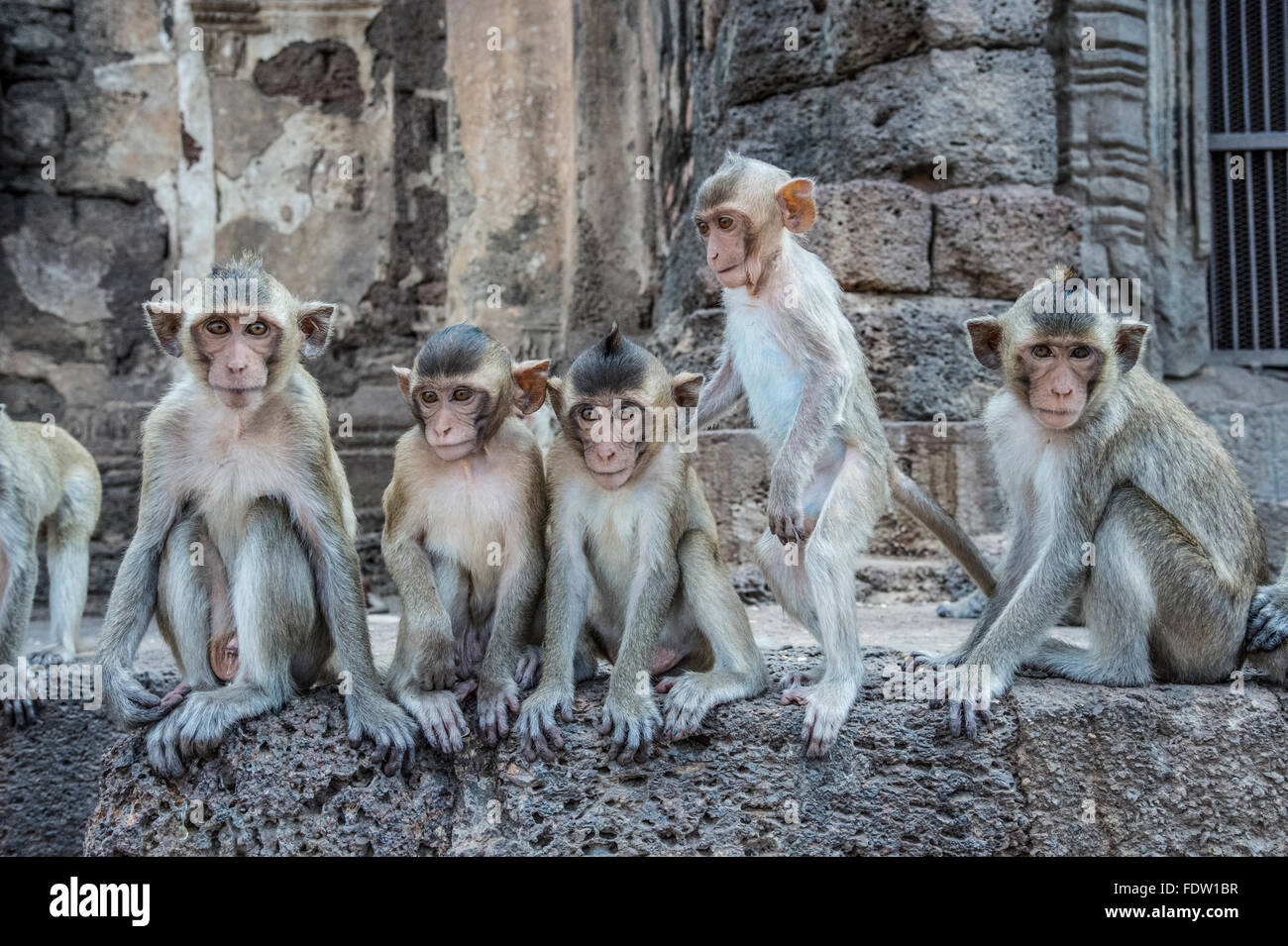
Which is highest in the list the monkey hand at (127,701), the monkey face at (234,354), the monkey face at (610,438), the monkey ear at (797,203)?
the monkey ear at (797,203)

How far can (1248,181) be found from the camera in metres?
8.45

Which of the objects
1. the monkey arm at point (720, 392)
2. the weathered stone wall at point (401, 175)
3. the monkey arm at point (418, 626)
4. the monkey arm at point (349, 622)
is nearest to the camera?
the monkey arm at point (349, 622)

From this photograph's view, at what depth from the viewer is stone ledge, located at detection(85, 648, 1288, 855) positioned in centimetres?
394

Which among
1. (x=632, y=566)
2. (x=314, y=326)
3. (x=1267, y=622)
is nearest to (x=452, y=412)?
(x=314, y=326)

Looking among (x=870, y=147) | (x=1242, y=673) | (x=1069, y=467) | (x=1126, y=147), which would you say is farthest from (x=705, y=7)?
(x=1242, y=673)

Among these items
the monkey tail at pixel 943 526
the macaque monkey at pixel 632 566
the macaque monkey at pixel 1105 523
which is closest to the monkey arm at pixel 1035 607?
the macaque monkey at pixel 1105 523

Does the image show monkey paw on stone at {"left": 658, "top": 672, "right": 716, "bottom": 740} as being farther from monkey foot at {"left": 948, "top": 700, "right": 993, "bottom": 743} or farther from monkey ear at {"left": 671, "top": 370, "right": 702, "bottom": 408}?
monkey ear at {"left": 671, "top": 370, "right": 702, "bottom": 408}

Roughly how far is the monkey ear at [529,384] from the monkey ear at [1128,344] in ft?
6.24

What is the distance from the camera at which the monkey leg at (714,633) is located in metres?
3.96

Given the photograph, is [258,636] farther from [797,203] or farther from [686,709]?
[797,203]

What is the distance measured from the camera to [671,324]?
24.7ft

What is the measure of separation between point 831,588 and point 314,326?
1934 mm

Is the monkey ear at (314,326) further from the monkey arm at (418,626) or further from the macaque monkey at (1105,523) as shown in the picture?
the macaque monkey at (1105,523)

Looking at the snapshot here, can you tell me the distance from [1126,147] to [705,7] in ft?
9.13
